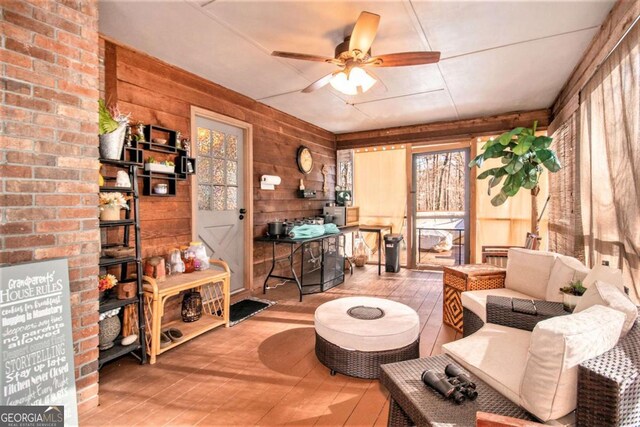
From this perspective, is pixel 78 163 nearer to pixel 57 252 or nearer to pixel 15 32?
pixel 57 252

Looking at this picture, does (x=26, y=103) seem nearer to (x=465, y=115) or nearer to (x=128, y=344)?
(x=128, y=344)

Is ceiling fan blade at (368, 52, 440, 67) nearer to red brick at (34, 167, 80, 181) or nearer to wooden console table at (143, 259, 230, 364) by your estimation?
red brick at (34, 167, 80, 181)

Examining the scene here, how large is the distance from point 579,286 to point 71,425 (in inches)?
122

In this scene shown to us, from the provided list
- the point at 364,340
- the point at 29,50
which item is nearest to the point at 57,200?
the point at 29,50

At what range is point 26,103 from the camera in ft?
5.33

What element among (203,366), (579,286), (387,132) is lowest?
(203,366)

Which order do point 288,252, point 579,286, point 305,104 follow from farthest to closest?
1. point 288,252
2. point 305,104
3. point 579,286

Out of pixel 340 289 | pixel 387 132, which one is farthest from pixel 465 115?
pixel 340 289

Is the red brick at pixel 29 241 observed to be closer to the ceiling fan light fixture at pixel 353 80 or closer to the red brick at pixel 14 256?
the red brick at pixel 14 256

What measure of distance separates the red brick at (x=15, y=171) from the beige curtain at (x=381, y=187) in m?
5.18

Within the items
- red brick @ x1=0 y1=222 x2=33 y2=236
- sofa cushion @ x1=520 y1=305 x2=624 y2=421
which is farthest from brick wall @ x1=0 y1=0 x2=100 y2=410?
sofa cushion @ x1=520 y1=305 x2=624 y2=421

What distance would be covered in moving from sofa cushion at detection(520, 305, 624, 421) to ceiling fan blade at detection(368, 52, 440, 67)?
6.31ft

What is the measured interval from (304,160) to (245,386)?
12.3 ft

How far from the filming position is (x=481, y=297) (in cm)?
254
